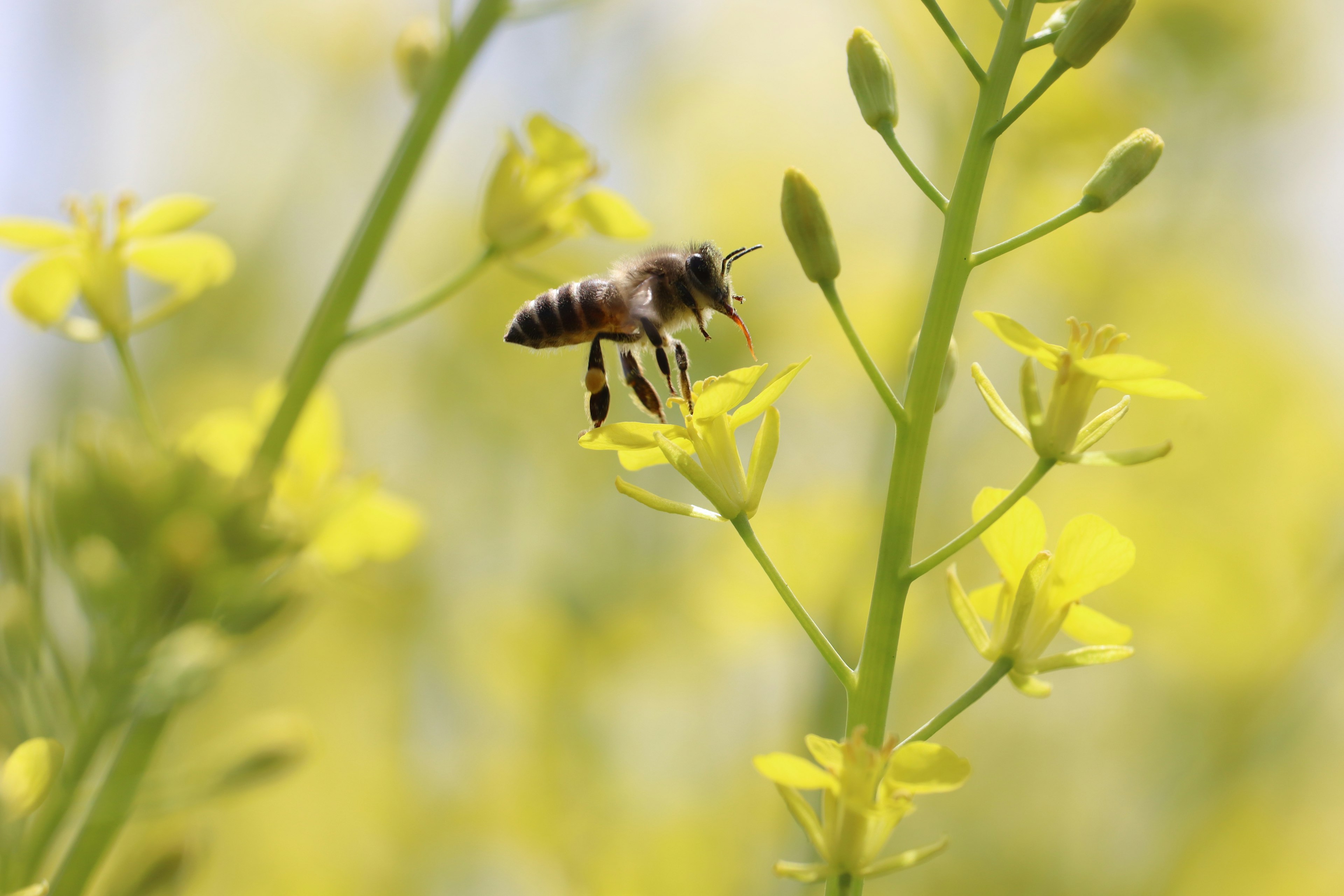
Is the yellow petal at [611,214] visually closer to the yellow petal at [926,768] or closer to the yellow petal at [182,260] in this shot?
the yellow petal at [182,260]

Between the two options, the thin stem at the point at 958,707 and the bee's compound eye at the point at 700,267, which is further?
the bee's compound eye at the point at 700,267

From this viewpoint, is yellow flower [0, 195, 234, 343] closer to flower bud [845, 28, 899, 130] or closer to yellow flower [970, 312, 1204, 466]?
flower bud [845, 28, 899, 130]

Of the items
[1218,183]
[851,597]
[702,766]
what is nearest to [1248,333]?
[1218,183]

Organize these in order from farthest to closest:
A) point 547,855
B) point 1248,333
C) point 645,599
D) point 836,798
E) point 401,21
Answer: point 401,21 < point 1248,333 < point 645,599 < point 547,855 < point 836,798

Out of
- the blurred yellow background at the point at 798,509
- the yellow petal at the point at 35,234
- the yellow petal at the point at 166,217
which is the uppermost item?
the yellow petal at the point at 35,234

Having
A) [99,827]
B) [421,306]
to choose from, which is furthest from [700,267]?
[99,827]

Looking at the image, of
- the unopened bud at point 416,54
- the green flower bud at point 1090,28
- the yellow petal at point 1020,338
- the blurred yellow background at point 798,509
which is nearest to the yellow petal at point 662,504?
the yellow petal at point 1020,338

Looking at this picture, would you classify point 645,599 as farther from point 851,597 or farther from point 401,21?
point 401,21

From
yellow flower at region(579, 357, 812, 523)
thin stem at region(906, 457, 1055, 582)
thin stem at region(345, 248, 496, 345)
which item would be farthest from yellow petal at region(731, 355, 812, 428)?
thin stem at region(345, 248, 496, 345)
